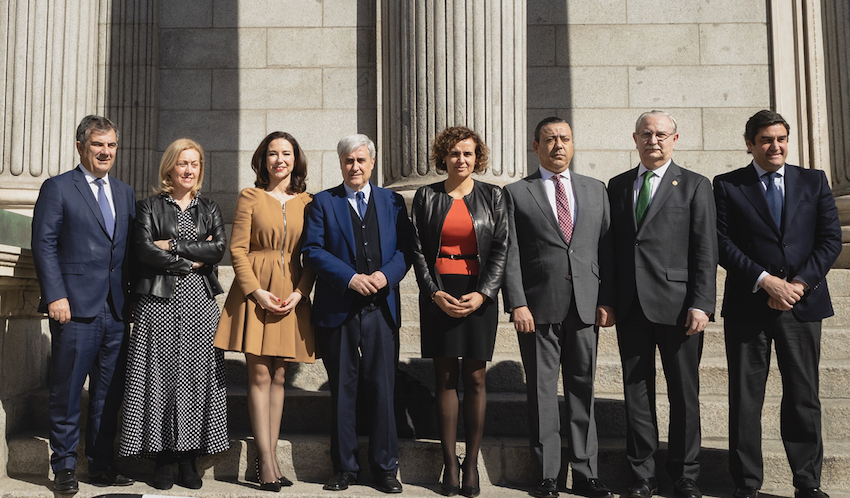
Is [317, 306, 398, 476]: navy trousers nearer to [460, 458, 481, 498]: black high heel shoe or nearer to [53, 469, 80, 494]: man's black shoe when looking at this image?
[460, 458, 481, 498]: black high heel shoe

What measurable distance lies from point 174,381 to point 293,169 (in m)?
1.52

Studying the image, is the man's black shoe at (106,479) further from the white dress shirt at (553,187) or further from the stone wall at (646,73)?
the stone wall at (646,73)

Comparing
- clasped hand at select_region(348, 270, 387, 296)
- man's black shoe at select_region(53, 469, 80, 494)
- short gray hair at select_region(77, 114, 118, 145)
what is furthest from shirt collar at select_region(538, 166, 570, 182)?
man's black shoe at select_region(53, 469, 80, 494)

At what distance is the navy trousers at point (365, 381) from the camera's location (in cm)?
437

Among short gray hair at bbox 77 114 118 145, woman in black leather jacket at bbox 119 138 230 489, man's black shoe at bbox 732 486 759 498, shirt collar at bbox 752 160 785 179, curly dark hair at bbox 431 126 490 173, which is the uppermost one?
short gray hair at bbox 77 114 118 145

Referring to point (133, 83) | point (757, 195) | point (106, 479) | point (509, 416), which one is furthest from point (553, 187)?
point (133, 83)

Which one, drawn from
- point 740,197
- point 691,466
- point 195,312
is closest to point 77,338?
point 195,312

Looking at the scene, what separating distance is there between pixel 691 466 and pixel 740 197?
1.61 m

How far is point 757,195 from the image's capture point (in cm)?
438

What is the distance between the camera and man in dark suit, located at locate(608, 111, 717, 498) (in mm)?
4227

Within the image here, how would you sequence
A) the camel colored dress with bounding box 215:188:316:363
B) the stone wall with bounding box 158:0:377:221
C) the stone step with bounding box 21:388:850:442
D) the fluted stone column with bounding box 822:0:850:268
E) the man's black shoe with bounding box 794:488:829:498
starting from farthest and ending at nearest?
the stone wall with bounding box 158:0:377:221 < the fluted stone column with bounding box 822:0:850:268 < the stone step with bounding box 21:388:850:442 < the camel colored dress with bounding box 215:188:316:363 < the man's black shoe with bounding box 794:488:829:498

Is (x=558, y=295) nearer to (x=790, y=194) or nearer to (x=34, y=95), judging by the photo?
(x=790, y=194)

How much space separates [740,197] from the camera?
4.40 meters

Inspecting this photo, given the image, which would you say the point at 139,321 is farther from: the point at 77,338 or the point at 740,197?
the point at 740,197
